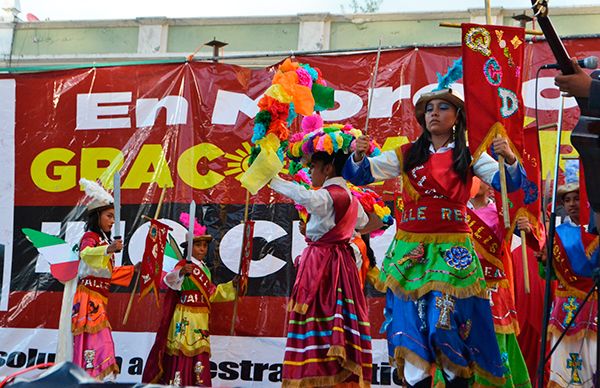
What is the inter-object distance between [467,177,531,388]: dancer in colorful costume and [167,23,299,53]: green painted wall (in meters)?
6.02

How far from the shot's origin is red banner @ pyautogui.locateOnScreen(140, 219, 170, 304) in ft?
20.7

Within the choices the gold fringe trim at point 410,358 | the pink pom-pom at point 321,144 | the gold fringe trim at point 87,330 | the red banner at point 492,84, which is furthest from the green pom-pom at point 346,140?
the gold fringe trim at point 87,330

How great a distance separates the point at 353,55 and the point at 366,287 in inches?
72.4

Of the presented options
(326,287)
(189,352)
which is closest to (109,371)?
(189,352)

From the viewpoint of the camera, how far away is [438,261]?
4375 mm

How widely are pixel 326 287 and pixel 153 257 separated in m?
1.75

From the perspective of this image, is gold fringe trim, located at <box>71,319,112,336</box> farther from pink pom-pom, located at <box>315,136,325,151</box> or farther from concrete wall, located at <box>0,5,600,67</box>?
concrete wall, located at <box>0,5,600,67</box>

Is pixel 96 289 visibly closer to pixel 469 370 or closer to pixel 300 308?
pixel 300 308

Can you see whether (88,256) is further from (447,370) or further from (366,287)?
(447,370)

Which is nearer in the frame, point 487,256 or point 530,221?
point 530,221

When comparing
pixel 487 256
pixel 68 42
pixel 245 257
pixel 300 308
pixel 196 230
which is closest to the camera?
pixel 300 308

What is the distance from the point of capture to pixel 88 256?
6.32m

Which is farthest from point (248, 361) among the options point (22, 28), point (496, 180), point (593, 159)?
point (22, 28)

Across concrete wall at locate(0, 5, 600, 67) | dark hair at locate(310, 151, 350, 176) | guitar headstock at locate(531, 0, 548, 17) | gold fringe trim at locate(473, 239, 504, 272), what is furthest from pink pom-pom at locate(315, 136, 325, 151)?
concrete wall at locate(0, 5, 600, 67)
